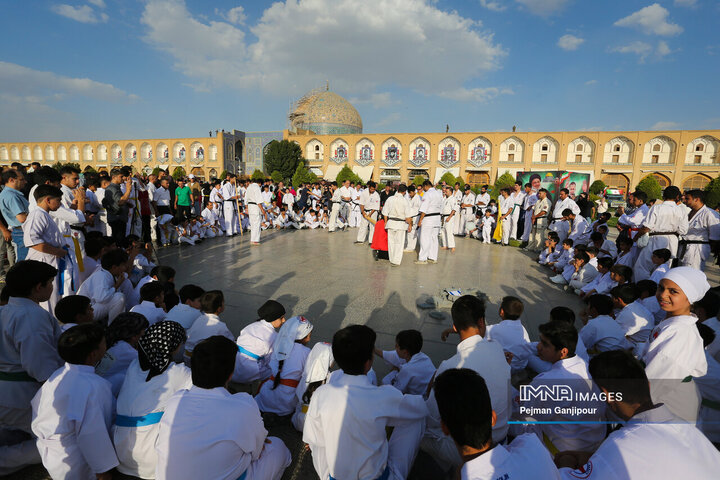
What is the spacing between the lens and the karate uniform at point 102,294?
3111 millimetres

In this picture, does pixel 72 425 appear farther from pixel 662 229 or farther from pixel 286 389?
pixel 662 229

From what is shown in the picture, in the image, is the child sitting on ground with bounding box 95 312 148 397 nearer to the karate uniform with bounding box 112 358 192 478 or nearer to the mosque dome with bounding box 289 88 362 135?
the karate uniform with bounding box 112 358 192 478

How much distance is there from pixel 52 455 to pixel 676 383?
132 inches

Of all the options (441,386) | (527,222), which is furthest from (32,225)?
(527,222)

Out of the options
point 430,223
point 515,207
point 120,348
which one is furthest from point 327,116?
point 120,348

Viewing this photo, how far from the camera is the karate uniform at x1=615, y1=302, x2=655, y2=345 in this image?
10.3ft

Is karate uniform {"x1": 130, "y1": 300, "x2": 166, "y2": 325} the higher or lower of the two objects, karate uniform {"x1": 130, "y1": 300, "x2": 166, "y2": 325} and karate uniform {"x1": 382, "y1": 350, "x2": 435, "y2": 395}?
the higher

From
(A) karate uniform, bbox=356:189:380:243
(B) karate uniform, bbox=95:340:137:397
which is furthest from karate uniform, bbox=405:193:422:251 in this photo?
(B) karate uniform, bbox=95:340:137:397

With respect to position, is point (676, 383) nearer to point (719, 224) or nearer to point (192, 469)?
point (192, 469)

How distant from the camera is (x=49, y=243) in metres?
3.56

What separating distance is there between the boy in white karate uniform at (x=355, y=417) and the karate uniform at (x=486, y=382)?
10.4 inches

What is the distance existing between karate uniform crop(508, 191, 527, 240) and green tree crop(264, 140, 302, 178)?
1356 inches

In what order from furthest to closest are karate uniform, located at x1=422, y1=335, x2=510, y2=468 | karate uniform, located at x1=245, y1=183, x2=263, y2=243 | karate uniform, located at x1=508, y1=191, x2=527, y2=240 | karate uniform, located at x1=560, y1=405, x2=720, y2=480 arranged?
karate uniform, located at x1=508, y1=191, x2=527, y2=240 → karate uniform, located at x1=245, y1=183, x2=263, y2=243 → karate uniform, located at x1=422, y1=335, x2=510, y2=468 → karate uniform, located at x1=560, y1=405, x2=720, y2=480

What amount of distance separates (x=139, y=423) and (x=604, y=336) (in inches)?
136
